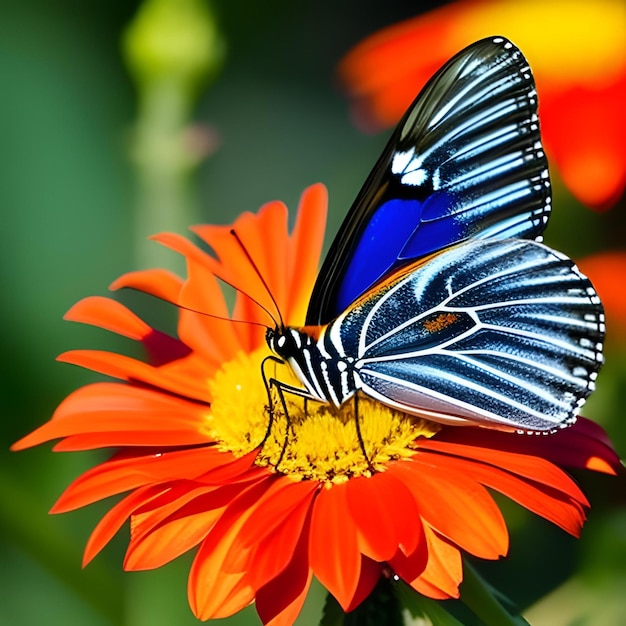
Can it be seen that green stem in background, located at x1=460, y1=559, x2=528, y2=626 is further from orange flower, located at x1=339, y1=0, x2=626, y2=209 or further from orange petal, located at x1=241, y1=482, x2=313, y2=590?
orange flower, located at x1=339, y1=0, x2=626, y2=209

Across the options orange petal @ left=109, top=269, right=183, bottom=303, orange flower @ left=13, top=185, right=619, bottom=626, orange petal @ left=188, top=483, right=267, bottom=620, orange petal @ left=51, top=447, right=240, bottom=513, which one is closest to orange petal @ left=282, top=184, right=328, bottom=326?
orange flower @ left=13, top=185, right=619, bottom=626

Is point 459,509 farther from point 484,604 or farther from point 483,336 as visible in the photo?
point 483,336

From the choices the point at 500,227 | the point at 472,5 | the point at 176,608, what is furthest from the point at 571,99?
the point at 176,608

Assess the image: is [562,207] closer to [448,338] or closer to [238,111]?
[448,338]

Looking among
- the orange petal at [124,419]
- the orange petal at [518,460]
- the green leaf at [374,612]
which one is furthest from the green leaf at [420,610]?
the orange petal at [124,419]

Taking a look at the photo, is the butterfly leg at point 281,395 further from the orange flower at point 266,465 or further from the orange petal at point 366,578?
the orange petal at point 366,578

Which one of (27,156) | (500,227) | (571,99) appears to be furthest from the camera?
(27,156)

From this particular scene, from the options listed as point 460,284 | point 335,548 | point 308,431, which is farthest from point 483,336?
point 335,548
